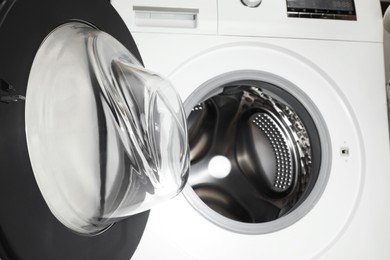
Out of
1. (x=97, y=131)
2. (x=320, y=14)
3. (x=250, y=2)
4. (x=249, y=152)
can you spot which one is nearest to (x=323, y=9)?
(x=320, y=14)

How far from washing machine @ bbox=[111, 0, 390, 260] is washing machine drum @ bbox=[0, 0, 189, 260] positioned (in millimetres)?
132

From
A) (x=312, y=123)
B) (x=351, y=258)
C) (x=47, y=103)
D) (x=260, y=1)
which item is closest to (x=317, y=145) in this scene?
(x=312, y=123)

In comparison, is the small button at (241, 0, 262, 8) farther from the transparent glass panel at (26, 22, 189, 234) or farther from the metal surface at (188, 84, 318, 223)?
the transparent glass panel at (26, 22, 189, 234)

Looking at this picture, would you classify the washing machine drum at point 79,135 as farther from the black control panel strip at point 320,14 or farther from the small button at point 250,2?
the black control panel strip at point 320,14

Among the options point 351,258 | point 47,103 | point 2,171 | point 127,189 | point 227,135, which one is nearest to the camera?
point 2,171

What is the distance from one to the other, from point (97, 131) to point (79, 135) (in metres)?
0.04

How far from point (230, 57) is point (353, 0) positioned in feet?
1.30

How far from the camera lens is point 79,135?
30.0 inches

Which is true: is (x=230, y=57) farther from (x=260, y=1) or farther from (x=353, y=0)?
Answer: (x=353, y=0)

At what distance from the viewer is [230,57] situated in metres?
1.14

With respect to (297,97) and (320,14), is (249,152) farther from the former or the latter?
(320,14)

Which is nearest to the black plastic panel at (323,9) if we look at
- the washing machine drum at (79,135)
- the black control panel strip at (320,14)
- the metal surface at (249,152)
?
the black control panel strip at (320,14)

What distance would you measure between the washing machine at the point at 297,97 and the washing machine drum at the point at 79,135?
13 cm

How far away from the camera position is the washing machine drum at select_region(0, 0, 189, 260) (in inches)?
23.0
